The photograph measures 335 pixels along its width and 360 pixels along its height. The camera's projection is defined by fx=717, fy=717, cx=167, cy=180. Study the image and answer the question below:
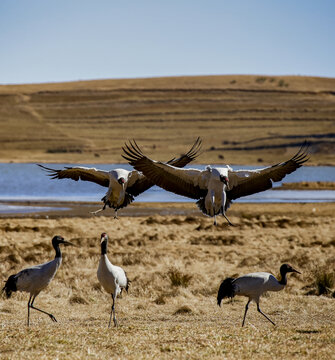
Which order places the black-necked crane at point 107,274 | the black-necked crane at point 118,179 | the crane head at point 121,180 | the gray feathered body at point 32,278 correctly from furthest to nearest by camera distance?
the black-necked crane at point 118,179 < the crane head at point 121,180 < the gray feathered body at point 32,278 < the black-necked crane at point 107,274

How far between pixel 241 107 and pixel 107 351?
126 meters

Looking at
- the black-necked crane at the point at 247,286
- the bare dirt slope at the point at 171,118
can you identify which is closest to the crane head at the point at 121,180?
the black-necked crane at the point at 247,286

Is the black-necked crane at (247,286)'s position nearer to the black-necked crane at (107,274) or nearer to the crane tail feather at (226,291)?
the crane tail feather at (226,291)

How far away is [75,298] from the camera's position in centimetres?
1417

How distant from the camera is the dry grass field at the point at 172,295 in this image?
8.96 meters

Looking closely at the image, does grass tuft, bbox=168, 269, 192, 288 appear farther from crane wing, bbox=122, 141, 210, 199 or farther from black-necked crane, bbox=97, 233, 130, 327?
black-necked crane, bbox=97, 233, 130, 327

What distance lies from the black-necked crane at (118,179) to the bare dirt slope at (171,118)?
8464cm

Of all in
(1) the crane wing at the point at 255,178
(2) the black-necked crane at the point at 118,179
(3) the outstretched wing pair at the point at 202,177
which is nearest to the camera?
(2) the black-necked crane at the point at 118,179

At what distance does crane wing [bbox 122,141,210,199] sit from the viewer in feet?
42.4

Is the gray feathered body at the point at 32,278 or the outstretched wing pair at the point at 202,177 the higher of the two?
the outstretched wing pair at the point at 202,177

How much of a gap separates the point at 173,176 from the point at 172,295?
266 cm

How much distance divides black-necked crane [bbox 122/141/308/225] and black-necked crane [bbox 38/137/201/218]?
31cm

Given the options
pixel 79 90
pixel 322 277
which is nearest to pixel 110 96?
pixel 79 90

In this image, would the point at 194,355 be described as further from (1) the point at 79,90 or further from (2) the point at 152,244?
(1) the point at 79,90
